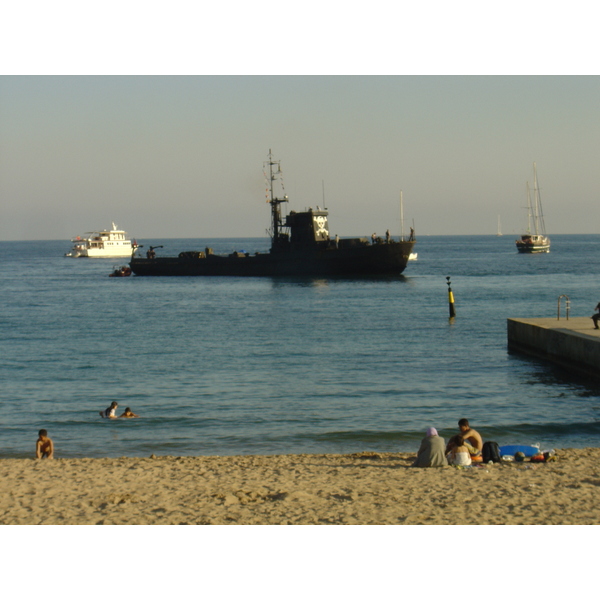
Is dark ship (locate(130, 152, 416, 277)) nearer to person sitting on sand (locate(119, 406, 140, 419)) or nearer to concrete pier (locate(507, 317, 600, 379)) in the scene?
concrete pier (locate(507, 317, 600, 379))

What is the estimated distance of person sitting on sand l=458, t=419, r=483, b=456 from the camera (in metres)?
13.1

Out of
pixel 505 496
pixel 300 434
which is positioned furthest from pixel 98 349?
pixel 505 496

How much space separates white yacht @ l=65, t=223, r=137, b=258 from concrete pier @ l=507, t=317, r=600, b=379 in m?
147

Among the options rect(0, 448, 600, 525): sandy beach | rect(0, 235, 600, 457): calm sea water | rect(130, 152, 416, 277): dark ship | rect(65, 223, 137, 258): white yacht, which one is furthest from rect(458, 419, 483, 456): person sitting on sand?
rect(65, 223, 137, 258): white yacht

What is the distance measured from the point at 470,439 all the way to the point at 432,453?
0.98 m

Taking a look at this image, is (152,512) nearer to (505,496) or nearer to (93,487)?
(93,487)

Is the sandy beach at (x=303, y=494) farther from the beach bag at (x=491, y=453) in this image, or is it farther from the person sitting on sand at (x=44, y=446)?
the person sitting on sand at (x=44, y=446)

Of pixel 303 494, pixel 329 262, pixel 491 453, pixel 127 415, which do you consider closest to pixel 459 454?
pixel 491 453

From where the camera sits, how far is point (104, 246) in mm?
171625

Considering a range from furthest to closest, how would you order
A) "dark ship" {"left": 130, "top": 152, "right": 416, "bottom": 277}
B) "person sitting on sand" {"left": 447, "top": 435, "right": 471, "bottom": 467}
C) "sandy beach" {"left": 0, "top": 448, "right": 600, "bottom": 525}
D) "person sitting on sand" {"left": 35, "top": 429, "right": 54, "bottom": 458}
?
"dark ship" {"left": 130, "top": 152, "right": 416, "bottom": 277} → "person sitting on sand" {"left": 35, "top": 429, "right": 54, "bottom": 458} → "person sitting on sand" {"left": 447, "top": 435, "right": 471, "bottom": 467} → "sandy beach" {"left": 0, "top": 448, "right": 600, "bottom": 525}

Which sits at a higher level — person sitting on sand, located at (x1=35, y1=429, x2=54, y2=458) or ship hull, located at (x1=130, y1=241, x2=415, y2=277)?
ship hull, located at (x1=130, y1=241, x2=415, y2=277)

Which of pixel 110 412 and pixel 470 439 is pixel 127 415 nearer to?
pixel 110 412

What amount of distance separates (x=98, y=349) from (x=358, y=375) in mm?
14366

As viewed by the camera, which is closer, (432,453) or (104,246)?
(432,453)
